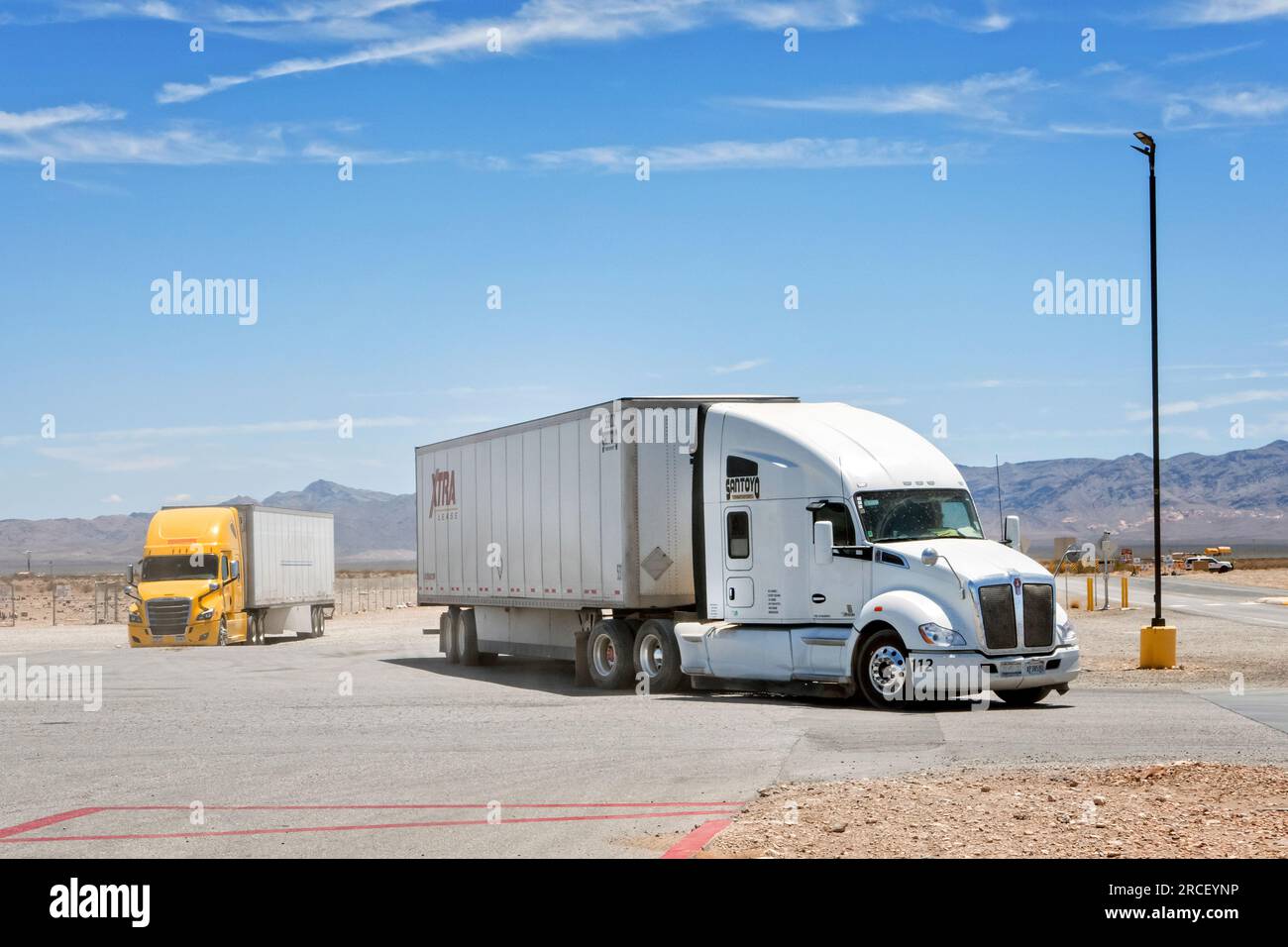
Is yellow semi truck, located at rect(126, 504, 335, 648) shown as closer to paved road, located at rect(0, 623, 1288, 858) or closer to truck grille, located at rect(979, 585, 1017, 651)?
paved road, located at rect(0, 623, 1288, 858)

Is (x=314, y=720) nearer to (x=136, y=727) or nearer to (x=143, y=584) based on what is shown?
(x=136, y=727)

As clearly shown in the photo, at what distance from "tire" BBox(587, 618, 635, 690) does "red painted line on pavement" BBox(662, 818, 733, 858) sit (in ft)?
39.4

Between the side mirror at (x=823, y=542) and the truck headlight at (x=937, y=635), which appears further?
the side mirror at (x=823, y=542)

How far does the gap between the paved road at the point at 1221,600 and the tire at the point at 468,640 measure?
21.6m

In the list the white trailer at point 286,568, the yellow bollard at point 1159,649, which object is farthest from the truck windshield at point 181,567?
the yellow bollard at point 1159,649

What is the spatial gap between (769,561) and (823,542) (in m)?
1.08

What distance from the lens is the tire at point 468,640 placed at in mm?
28406

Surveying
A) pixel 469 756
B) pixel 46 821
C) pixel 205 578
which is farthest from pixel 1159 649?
pixel 205 578

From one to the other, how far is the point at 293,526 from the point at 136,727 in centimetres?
2687

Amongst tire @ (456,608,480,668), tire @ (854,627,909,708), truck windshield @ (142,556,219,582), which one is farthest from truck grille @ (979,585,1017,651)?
truck windshield @ (142,556,219,582)

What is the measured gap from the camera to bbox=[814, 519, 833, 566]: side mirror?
18.9m

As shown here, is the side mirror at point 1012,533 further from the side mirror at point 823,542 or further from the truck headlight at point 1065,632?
the side mirror at point 823,542

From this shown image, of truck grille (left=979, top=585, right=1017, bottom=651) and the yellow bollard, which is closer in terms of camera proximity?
truck grille (left=979, top=585, right=1017, bottom=651)
